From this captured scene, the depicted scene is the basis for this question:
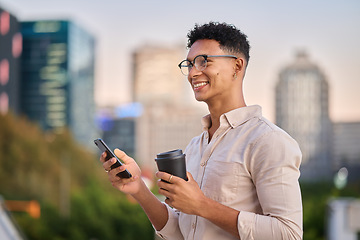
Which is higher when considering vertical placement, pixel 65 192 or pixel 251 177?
pixel 251 177

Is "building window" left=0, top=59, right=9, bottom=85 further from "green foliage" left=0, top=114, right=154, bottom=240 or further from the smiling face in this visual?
the smiling face

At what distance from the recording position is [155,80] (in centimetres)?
11088

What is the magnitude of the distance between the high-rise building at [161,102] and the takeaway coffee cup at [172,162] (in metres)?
92.9

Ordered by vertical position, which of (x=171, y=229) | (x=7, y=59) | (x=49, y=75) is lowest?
(x=171, y=229)

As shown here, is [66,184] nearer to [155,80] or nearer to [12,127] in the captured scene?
[12,127]

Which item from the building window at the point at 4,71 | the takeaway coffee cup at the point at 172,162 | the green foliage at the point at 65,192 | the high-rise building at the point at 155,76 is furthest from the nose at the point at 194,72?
the high-rise building at the point at 155,76

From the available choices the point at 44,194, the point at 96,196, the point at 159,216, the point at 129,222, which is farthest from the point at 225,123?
the point at 44,194

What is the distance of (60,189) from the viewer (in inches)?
1581

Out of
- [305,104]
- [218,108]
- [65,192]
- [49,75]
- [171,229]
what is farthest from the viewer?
[305,104]

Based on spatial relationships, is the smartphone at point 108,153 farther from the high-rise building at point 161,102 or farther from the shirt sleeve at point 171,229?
the high-rise building at point 161,102

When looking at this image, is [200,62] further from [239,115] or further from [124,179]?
[124,179]

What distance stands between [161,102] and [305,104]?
33542mm

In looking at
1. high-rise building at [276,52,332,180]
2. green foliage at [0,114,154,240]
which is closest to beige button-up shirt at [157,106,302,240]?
green foliage at [0,114,154,240]

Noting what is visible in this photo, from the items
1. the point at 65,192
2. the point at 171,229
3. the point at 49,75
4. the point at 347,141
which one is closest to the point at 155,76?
the point at 49,75
